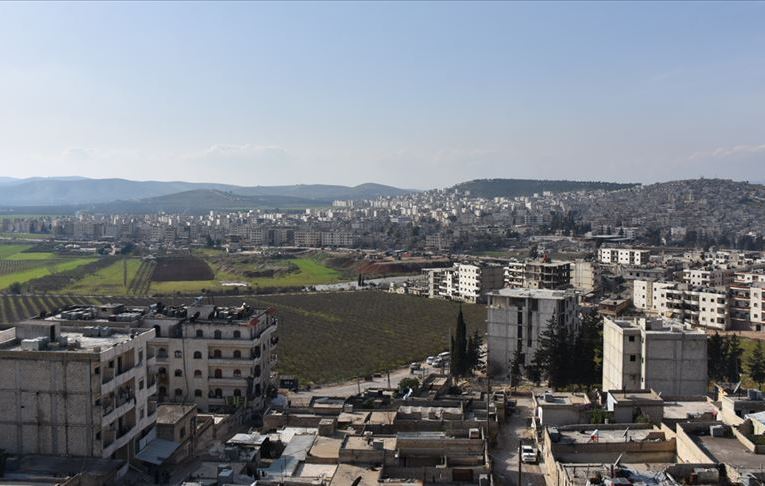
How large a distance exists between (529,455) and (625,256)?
52845 mm

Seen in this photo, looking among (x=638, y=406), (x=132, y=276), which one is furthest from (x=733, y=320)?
(x=132, y=276)

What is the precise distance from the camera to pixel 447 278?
5462 cm

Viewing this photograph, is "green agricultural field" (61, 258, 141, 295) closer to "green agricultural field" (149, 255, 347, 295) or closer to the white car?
"green agricultural field" (149, 255, 347, 295)

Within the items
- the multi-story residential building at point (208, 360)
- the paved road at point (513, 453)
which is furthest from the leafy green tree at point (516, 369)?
the multi-story residential building at point (208, 360)

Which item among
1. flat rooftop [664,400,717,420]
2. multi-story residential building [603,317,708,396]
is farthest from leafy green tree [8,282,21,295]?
flat rooftop [664,400,717,420]

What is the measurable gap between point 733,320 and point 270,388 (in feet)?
90.5

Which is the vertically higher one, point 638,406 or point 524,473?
point 638,406

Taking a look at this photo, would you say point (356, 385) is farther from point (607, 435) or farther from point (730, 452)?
point (730, 452)

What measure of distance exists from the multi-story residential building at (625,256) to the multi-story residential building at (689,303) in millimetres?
18659

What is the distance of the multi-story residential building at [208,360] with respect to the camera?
854 inches

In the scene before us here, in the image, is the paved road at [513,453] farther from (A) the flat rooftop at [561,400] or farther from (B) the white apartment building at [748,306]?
(B) the white apartment building at [748,306]

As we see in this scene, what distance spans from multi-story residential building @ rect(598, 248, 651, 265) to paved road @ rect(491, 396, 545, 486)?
4444cm

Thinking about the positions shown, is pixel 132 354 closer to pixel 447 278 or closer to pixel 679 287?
pixel 679 287

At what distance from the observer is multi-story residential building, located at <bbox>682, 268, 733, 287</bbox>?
153ft
